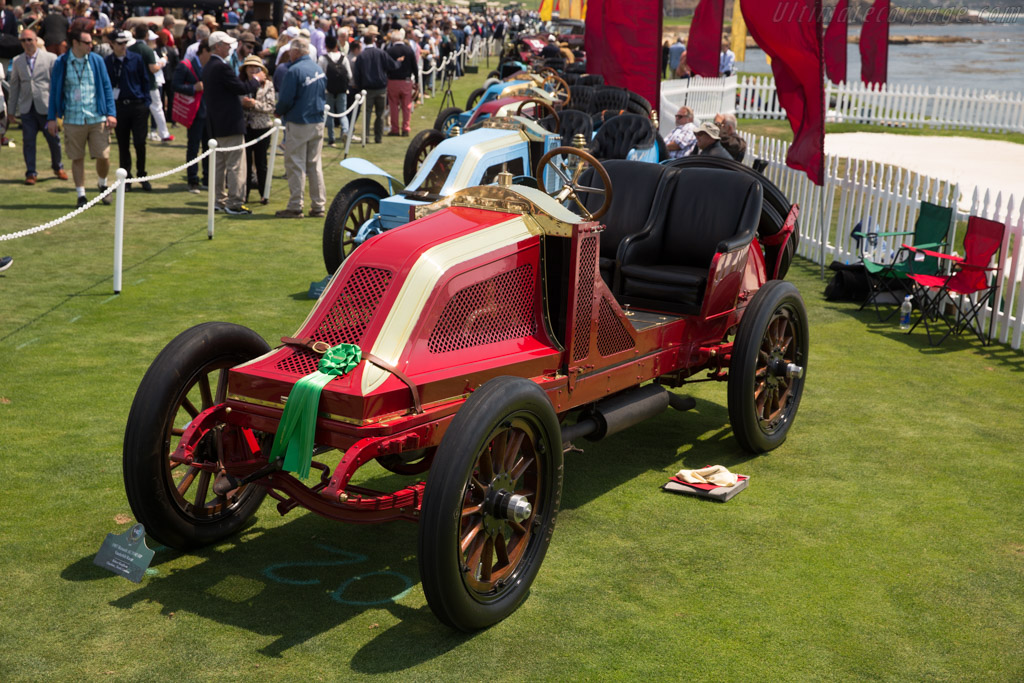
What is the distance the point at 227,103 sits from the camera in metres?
12.4

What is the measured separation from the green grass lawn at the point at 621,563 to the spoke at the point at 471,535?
1.31ft

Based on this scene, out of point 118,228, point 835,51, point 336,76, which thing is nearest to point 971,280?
point 118,228

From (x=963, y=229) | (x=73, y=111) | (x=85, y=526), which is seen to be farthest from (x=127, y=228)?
(x=963, y=229)

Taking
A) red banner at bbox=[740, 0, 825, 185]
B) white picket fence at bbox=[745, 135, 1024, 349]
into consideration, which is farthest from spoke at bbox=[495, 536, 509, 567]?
red banner at bbox=[740, 0, 825, 185]

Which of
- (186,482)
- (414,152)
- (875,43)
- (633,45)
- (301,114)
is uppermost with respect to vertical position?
(875,43)

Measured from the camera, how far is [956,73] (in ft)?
179

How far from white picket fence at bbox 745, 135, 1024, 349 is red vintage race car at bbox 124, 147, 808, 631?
16.2ft

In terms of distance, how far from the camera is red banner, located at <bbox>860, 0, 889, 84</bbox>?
24.4 metres

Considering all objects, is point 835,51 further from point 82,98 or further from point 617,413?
point 617,413

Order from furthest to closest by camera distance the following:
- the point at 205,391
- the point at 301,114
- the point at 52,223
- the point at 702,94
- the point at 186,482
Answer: the point at 702,94
the point at 301,114
the point at 52,223
the point at 205,391
the point at 186,482

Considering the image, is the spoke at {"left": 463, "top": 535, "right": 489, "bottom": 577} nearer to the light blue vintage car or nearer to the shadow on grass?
the shadow on grass

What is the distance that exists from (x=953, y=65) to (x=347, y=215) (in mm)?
62862

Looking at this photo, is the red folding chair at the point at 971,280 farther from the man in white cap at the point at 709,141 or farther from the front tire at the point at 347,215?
the front tire at the point at 347,215

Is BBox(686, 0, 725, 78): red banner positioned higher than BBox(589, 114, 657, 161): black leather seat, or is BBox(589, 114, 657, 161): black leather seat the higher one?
BBox(686, 0, 725, 78): red banner
